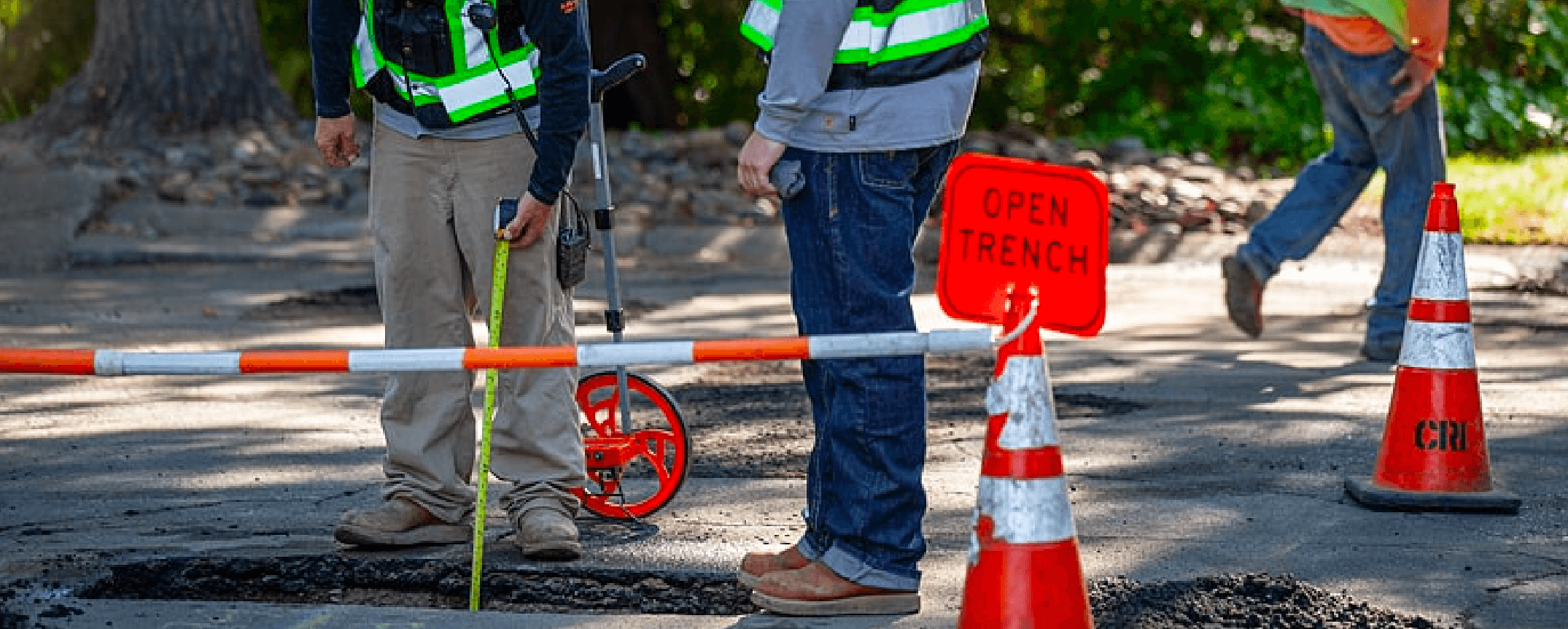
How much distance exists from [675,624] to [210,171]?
934 cm

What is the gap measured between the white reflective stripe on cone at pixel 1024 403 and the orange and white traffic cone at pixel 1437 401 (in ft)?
6.29

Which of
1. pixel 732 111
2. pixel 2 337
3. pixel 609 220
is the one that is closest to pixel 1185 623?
pixel 609 220

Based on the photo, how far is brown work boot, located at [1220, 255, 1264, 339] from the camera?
28.5ft

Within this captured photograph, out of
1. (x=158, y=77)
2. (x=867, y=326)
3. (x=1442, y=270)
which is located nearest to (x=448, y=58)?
(x=867, y=326)

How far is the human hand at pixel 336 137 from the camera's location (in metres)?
5.52

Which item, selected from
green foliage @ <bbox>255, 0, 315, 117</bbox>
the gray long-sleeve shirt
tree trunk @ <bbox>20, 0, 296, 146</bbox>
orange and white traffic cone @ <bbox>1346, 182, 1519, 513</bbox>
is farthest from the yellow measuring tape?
green foliage @ <bbox>255, 0, 315, 117</bbox>

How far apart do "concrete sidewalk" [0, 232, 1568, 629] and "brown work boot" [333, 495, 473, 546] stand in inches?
3.9

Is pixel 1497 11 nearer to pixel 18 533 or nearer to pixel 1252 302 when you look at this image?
pixel 1252 302

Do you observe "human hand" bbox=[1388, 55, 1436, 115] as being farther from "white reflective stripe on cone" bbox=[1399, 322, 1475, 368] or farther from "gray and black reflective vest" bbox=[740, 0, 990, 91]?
"gray and black reflective vest" bbox=[740, 0, 990, 91]

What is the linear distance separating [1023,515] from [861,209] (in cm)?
77

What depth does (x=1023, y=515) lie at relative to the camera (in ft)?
14.0

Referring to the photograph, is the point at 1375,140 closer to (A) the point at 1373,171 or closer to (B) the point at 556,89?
(A) the point at 1373,171

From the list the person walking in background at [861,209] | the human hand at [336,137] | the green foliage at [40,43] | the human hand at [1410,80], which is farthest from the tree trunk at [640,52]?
the person walking in background at [861,209]

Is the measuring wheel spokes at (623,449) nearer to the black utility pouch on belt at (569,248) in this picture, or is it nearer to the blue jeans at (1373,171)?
the black utility pouch on belt at (569,248)
